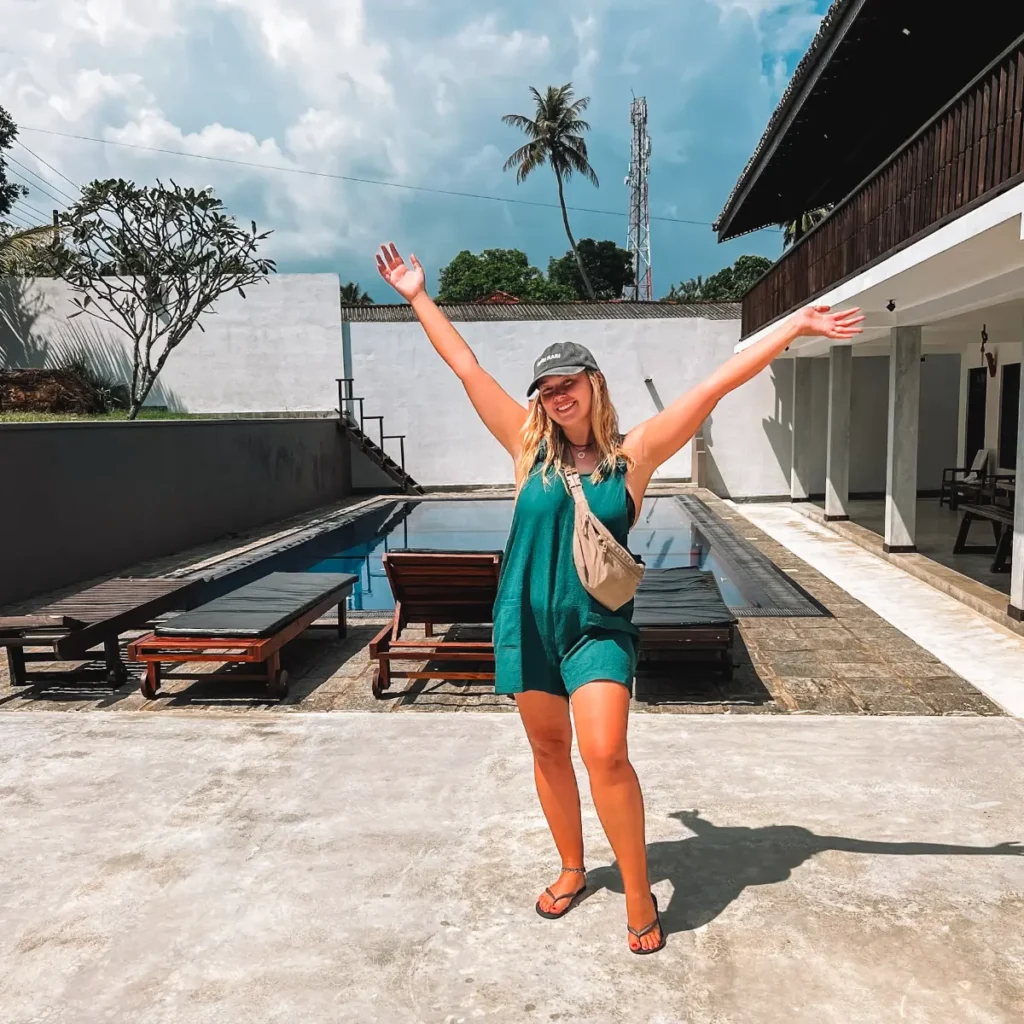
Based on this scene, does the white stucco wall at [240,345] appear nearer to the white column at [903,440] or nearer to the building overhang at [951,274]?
the building overhang at [951,274]

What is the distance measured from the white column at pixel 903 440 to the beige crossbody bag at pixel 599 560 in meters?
8.27

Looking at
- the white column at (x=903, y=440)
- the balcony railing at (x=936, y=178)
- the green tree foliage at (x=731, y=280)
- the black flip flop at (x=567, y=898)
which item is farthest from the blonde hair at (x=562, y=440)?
the green tree foliage at (x=731, y=280)

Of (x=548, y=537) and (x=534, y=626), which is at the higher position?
(x=548, y=537)

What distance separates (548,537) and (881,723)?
2.89 metres

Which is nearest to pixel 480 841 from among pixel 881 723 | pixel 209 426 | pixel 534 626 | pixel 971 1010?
pixel 534 626

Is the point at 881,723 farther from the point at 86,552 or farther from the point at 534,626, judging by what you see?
the point at 86,552

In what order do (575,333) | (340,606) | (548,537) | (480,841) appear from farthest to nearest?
(575,333), (340,606), (480,841), (548,537)

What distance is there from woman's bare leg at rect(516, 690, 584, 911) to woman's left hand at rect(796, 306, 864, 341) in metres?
1.35

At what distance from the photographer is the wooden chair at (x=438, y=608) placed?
5242 mm

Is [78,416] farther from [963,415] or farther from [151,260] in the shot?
[963,415]

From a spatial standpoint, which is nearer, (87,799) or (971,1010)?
(971,1010)

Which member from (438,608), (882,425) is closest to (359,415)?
(882,425)

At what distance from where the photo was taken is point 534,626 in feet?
8.23

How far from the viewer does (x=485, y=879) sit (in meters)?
3.00
